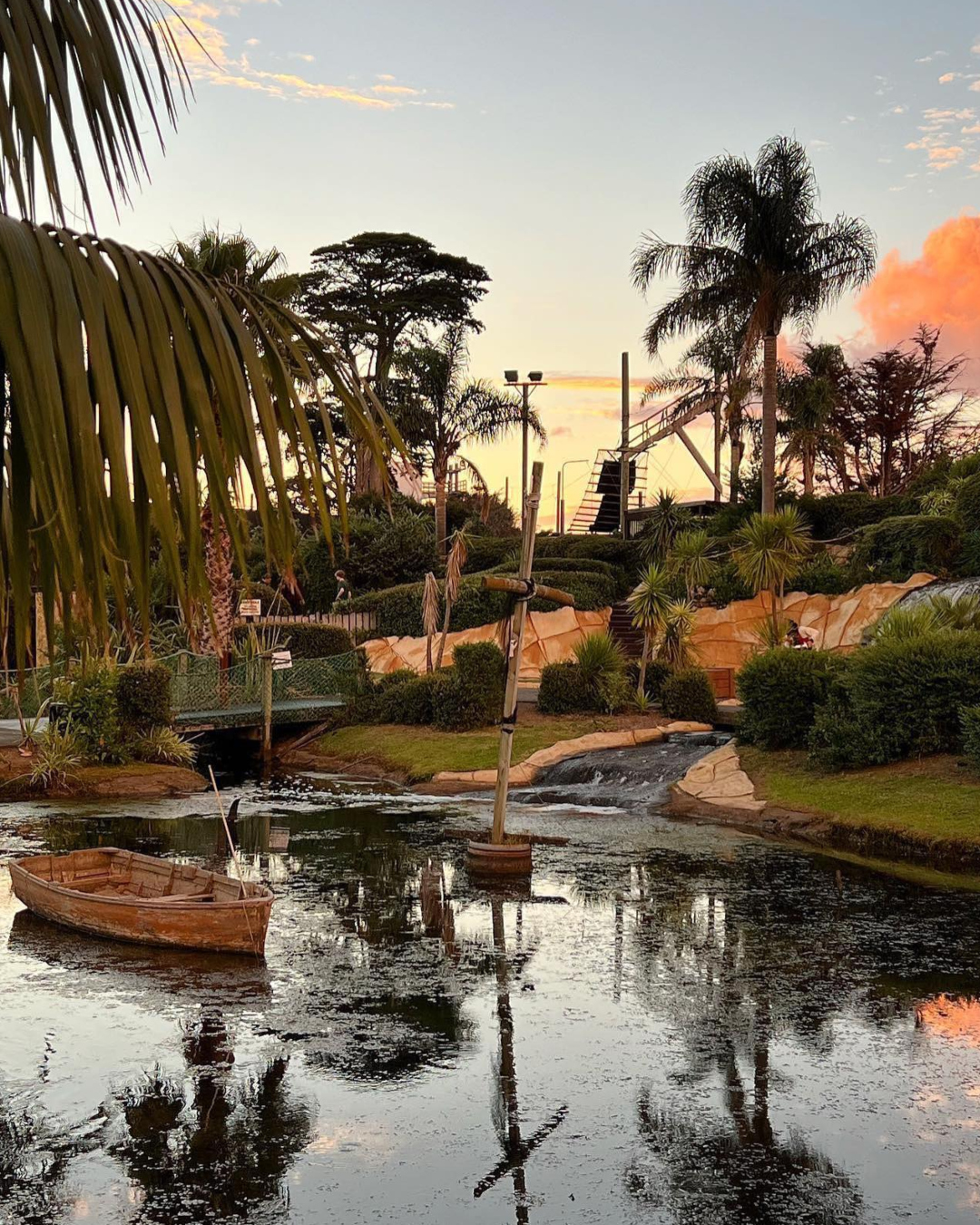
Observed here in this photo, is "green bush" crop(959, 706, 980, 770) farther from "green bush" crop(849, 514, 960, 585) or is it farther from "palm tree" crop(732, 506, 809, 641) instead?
"green bush" crop(849, 514, 960, 585)

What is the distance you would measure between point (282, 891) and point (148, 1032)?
202 inches

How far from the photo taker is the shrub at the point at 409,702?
27.6m

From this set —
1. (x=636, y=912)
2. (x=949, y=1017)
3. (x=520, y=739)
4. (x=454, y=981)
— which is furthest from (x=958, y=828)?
(x=520, y=739)

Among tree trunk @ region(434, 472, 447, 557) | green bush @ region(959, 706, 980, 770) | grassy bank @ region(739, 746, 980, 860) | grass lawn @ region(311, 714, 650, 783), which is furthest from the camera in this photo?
tree trunk @ region(434, 472, 447, 557)

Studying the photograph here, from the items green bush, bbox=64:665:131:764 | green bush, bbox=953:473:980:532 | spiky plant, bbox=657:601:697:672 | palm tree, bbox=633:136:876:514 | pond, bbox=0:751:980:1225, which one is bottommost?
pond, bbox=0:751:980:1225

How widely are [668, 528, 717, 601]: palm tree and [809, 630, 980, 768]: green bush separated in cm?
1322

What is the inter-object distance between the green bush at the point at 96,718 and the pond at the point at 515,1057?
31.0ft

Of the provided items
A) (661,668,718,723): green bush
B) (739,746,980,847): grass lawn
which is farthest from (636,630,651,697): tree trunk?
(739,746,980,847): grass lawn

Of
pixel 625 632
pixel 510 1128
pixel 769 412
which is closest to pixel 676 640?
pixel 625 632

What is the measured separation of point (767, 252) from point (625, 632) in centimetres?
1102

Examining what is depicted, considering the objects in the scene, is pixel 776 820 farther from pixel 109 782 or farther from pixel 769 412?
pixel 769 412

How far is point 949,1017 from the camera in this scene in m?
9.80

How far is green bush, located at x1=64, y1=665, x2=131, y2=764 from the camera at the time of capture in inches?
918

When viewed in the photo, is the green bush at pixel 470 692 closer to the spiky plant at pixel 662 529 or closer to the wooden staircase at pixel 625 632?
the wooden staircase at pixel 625 632
